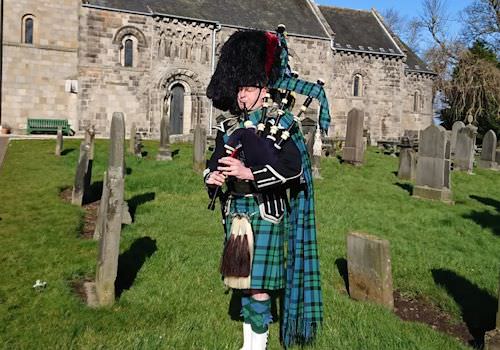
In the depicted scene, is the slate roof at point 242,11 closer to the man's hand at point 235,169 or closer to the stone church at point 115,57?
the stone church at point 115,57

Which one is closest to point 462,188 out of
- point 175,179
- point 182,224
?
point 175,179

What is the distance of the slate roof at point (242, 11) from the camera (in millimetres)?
25672

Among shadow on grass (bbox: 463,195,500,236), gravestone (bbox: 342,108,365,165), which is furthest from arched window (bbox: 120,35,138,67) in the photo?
shadow on grass (bbox: 463,195,500,236)

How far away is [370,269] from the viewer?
5117 mm

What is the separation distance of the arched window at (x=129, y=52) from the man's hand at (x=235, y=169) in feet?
77.9

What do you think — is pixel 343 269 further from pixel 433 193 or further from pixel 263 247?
pixel 433 193

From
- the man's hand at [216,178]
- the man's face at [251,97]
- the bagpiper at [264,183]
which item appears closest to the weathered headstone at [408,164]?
the bagpiper at [264,183]

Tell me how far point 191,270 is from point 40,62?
23475mm

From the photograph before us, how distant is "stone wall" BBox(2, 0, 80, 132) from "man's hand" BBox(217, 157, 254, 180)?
23510 mm

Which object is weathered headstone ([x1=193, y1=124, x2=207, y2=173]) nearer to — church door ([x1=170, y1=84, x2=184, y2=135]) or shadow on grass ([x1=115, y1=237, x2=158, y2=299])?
shadow on grass ([x1=115, y1=237, x2=158, y2=299])

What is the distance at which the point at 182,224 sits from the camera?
26.4ft

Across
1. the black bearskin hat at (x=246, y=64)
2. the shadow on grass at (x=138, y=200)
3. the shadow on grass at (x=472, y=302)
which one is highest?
the black bearskin hat at (x=246, y=64)

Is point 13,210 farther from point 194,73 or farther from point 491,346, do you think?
point 194,73

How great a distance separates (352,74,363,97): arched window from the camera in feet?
107
